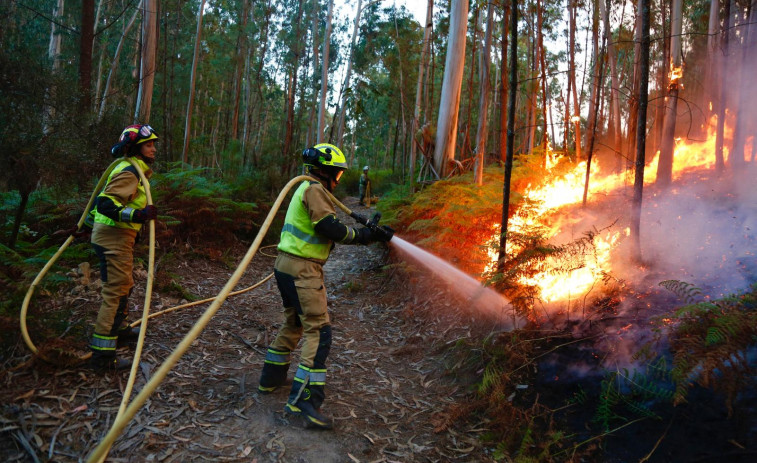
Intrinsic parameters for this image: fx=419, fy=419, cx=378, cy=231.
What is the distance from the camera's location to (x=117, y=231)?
14.1ft

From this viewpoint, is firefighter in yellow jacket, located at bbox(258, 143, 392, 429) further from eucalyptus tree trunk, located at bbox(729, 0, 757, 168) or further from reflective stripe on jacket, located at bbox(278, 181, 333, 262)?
eucalyptus tree trunk, located at bbox(729, 0, 757, 168)

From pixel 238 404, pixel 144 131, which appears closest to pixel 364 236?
pixel 238 404

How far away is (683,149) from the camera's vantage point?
13.1 meters

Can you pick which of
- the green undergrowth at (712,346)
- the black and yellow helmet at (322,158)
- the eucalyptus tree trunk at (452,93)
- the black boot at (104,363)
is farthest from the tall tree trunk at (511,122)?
the eucalyptus tree trunk at (452,93)

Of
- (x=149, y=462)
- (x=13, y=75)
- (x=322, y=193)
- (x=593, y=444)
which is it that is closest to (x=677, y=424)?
(x=593, y=444)

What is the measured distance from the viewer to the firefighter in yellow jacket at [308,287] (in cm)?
378

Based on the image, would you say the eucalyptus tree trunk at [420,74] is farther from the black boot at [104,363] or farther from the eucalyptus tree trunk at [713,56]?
the black boot at [104,363]

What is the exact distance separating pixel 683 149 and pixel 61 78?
1593 centimetres

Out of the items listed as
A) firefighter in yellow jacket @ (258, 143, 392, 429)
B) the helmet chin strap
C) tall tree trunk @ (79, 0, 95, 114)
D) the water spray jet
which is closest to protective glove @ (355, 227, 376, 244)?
firefighter in yellow jacket @ (258, 143, 392, 429)

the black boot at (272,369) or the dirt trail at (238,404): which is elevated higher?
the black boot at (272,369)

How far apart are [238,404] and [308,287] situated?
1307 millimetres

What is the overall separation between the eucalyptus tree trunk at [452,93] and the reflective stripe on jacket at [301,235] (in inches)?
267

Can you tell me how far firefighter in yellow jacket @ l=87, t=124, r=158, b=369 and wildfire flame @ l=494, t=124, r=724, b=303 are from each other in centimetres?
433

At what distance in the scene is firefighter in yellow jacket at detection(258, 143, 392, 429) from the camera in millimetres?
3777
